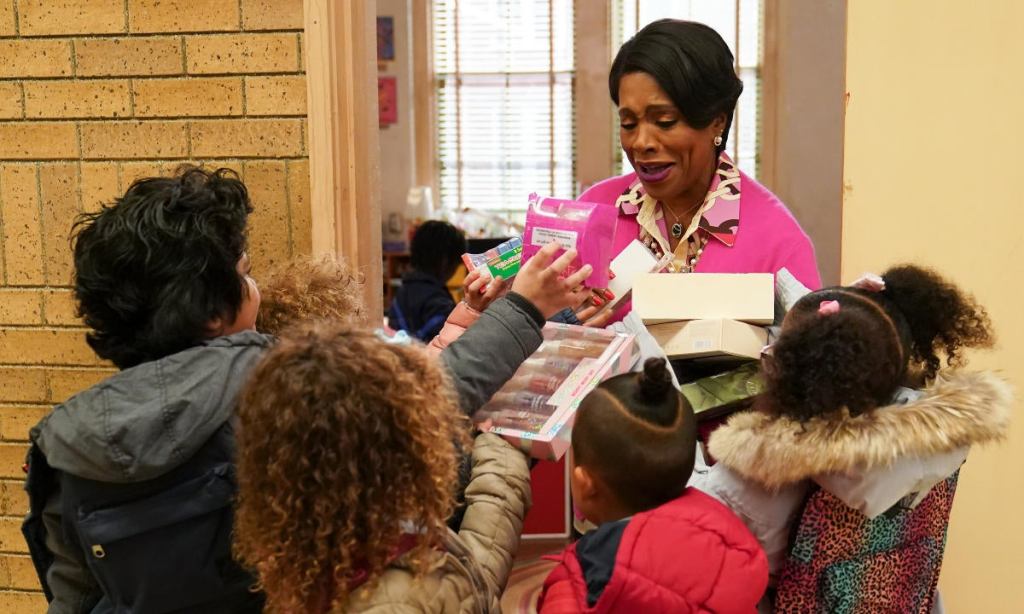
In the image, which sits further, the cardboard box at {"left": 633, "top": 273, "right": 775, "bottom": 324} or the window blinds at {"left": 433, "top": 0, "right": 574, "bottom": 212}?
the window blinds at {"left": 433, "top": 0, "right": 574, "bottom": 212}

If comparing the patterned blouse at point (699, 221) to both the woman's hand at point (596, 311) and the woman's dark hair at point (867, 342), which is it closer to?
the woman's hand at point (596, 311)

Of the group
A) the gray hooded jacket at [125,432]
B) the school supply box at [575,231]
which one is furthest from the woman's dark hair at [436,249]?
the gray hooded jacket at [125,432]

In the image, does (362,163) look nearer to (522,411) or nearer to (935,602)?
(522,411)

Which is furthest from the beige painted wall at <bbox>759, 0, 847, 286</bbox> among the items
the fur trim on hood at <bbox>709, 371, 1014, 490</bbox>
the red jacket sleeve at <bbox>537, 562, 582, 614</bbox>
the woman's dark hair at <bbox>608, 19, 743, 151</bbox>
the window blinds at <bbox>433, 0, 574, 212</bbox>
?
the red jacket sleeve at <bbox>537, 562, 582, 614</bbox>

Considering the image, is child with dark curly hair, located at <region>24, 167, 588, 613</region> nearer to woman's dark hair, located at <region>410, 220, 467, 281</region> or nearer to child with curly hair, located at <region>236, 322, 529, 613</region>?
child with curly hair, located at <region>236, 322, 529, 613</region>

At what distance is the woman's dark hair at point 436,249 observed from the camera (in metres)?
4.65

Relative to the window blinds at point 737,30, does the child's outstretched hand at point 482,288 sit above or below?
below

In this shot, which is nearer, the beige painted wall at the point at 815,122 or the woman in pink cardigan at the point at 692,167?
the woman in pink cardigan at the point at 692,167

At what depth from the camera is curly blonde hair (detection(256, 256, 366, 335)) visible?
1699 mm

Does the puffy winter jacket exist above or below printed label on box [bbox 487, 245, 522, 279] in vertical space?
below

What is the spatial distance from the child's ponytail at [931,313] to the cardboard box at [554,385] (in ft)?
1.48

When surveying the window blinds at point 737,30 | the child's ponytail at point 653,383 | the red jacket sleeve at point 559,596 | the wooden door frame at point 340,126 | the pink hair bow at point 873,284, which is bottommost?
the red jacket sleeve at point 559,596

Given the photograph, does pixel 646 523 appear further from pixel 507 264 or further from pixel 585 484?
pixel 507 264

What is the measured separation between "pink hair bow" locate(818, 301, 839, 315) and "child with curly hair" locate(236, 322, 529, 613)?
59 centimetres
